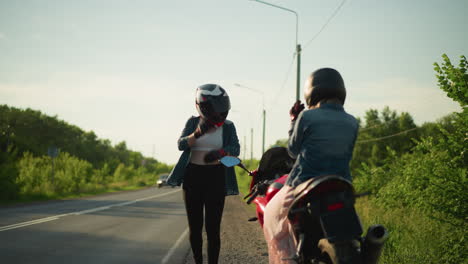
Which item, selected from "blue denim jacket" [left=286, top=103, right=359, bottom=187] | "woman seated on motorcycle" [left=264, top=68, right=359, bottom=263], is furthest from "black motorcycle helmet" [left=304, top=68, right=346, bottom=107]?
"blue denim jacket" [left=286, top=103, right=359, bottom=187]

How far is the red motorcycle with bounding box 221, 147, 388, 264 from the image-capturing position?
2.30 meters

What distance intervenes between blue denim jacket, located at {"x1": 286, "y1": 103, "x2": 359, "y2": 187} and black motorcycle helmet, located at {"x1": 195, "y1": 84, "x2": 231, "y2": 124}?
1.37 metres

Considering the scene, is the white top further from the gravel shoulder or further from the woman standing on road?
the gravel shoulder

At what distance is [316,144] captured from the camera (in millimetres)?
2580

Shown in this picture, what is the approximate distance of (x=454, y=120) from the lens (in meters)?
5.67

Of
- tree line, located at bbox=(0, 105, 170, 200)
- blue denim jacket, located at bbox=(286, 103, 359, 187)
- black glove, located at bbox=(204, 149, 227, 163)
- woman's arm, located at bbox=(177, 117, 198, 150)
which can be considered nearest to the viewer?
blue denim jacket, located at bbox=(286, 103, 359, 187)

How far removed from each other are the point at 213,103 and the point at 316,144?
1574 mm

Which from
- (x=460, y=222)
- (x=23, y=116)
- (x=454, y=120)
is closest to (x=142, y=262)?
(x=460, y=222)

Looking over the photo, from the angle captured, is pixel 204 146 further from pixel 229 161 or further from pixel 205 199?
pixel 229 161

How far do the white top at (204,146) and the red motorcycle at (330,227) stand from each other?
170 centimetres

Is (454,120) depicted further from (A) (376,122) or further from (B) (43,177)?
(A) (376,122)

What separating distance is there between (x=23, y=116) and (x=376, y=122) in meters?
57.6

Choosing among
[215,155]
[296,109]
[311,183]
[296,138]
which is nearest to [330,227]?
[311,183]

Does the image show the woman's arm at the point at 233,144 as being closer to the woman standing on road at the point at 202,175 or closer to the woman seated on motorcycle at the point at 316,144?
the woman standing on road at the point at 202,175
